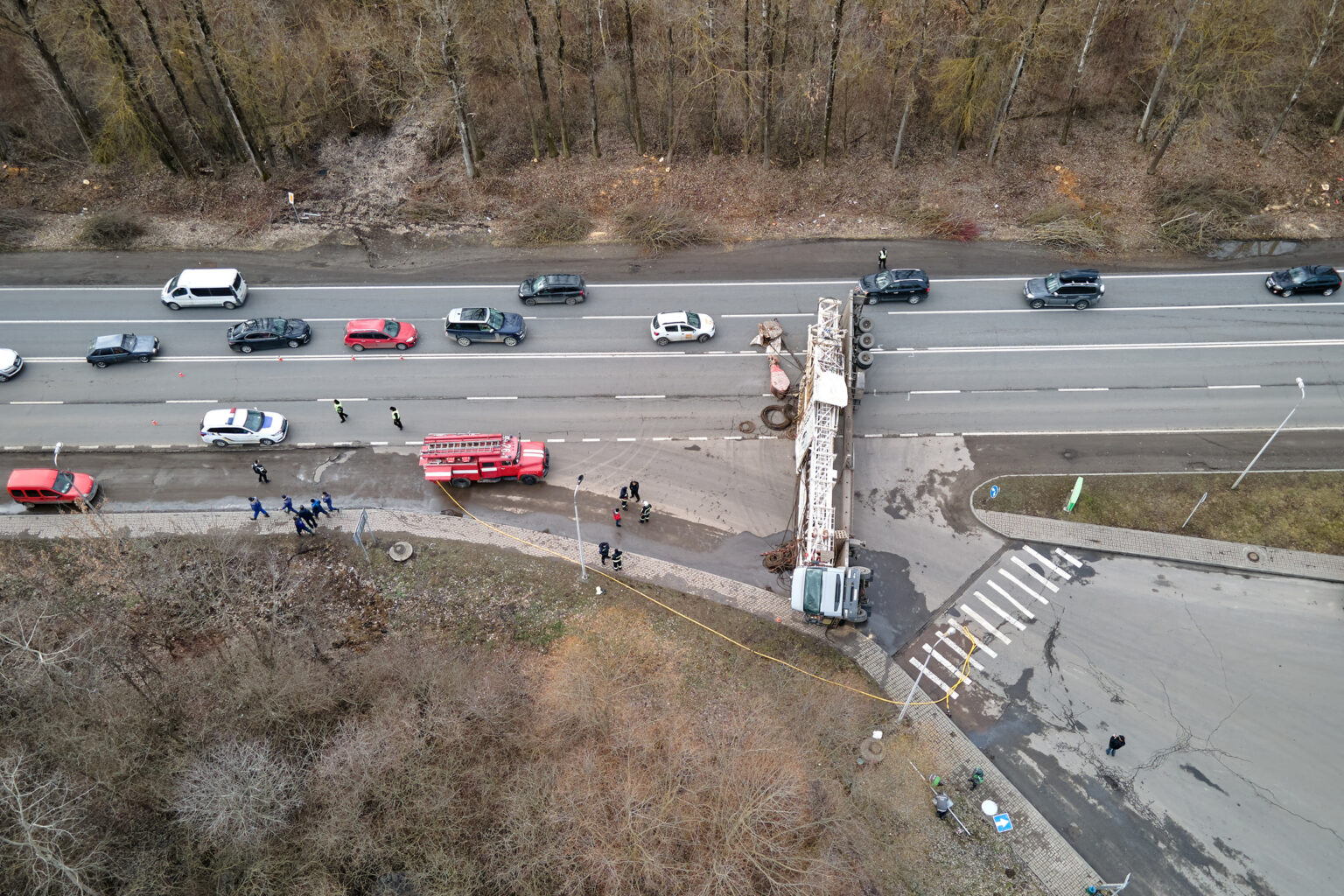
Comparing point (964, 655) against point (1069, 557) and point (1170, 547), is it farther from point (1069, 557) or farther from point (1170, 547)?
point (1170, 547)

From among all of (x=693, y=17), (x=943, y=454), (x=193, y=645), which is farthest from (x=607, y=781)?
(x=693, y=17)

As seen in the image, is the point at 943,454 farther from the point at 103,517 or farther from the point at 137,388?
the point at 137,388

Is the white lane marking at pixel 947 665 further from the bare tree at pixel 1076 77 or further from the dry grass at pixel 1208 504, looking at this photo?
the bare tree at pixel 1076 77

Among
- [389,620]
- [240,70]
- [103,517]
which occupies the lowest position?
[389,620]

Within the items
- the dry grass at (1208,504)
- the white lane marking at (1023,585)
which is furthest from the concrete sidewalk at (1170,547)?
the white lane marking at (1023,585)

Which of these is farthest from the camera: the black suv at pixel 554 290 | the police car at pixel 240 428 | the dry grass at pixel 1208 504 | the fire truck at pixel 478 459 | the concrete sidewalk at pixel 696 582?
the black suv at pixel 554 290

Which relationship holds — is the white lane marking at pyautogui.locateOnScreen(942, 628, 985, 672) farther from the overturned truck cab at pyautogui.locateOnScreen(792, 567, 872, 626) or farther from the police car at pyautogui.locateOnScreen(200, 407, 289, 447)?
the police car at pyautogui.locateOnScreen(200, 407, 289, 447)
